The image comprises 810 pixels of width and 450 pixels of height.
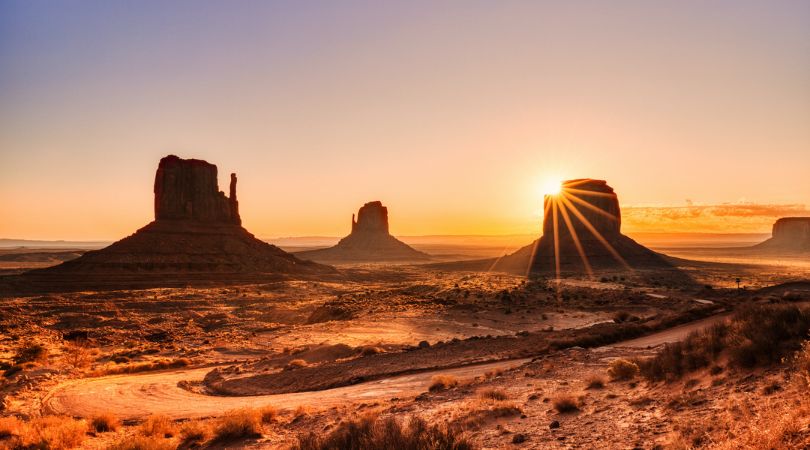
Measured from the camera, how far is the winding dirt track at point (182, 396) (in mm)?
14430

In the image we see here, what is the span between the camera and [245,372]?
2128cm

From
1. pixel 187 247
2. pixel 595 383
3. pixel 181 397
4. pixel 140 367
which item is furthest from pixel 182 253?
pixel 595 383

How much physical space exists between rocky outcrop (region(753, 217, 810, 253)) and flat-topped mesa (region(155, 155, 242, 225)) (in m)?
188

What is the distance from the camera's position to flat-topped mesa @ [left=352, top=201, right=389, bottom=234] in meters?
170

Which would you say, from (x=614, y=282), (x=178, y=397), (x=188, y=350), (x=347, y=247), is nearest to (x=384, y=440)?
(x=178, y=397)

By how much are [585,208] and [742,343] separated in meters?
98.9

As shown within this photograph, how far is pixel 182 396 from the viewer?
17.1m

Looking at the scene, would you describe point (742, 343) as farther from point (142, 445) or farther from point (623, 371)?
point (142, 445)

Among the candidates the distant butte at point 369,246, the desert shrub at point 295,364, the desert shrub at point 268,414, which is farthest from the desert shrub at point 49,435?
the distant butte at point 369,246

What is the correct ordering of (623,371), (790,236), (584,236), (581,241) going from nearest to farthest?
(623,371) → (581,241) → (584,236) → (790,236)

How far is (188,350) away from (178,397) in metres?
12.5

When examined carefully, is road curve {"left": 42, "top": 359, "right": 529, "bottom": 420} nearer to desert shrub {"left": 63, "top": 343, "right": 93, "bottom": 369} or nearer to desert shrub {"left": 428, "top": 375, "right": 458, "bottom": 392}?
desert shrub {"left": 428, "top": 375, "right": 458, "bottom": 392}

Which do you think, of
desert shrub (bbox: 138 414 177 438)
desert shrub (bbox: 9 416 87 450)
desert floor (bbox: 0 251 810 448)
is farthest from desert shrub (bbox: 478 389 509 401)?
desert shrub (bbox: 9 416 87 450)

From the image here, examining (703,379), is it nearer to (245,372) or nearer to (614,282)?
(245,372)
